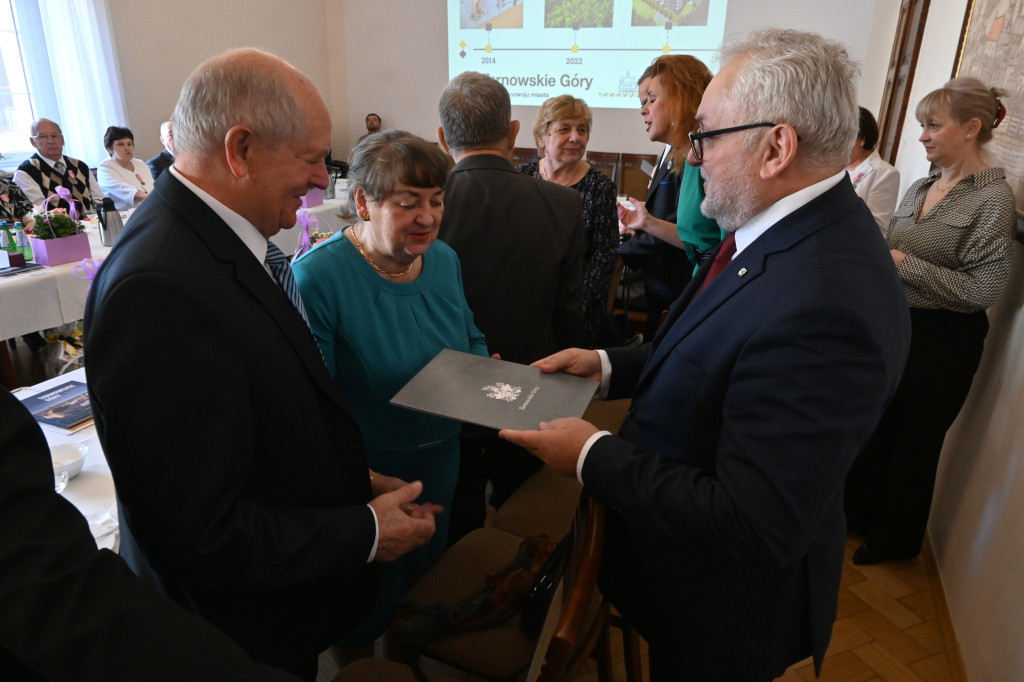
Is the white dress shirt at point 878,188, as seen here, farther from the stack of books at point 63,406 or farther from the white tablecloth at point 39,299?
the white tablecloth at point 39,299

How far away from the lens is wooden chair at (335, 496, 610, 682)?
99 centimetres

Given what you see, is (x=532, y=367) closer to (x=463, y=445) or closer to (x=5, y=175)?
(x=463, y=445)

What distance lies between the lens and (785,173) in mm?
1021

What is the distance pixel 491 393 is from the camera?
4.24 feet

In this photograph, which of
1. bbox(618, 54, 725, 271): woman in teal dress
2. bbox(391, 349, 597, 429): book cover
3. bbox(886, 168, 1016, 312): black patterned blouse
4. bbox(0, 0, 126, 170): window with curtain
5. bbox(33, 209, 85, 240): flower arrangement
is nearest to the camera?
bbox(391, 349, 597, 429): book cover

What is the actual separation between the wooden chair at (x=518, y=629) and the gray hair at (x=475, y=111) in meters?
1.17

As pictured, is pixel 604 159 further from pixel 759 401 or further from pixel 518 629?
pixel 759 401

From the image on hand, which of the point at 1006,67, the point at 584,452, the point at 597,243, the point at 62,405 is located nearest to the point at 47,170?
the point at 62,405

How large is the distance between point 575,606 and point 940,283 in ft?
6.01

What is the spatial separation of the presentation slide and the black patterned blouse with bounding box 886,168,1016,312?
5.45m

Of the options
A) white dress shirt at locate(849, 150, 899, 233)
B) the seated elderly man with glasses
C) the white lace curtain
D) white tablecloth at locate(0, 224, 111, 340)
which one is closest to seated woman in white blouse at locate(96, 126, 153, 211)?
the seated elderly man with glasses

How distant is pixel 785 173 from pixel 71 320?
343cm

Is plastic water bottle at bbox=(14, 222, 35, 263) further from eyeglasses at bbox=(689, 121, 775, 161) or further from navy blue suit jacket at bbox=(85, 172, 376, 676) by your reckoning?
eyeglasses at bbox=(689, 121, 775, 161)

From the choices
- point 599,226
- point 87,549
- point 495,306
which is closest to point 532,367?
point 495,306
